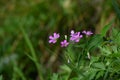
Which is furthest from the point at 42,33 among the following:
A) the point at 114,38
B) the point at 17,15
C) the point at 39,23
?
the point at 114,38

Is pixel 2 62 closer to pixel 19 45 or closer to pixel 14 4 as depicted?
pixel 19 45

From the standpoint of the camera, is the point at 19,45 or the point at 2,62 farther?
the point at 19,45

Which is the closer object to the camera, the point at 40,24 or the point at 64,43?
the point at 64,43

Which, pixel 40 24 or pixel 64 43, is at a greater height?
pixel 40 24

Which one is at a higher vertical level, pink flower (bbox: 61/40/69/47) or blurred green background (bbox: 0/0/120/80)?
blurred green background (bbox: 0/0/120/80)

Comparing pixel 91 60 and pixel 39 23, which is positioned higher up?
pixel 39 23

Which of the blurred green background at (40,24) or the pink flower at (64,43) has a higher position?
the blurred green background at (40,24)

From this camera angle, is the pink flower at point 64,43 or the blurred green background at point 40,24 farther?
the blurred green background at point 40,24

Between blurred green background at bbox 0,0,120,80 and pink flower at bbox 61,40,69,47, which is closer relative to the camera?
pink flower at bbox 61,40,69,47
